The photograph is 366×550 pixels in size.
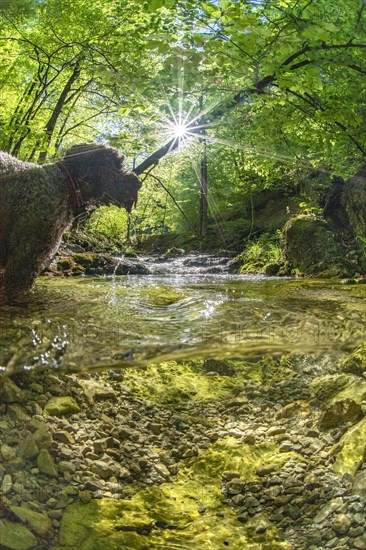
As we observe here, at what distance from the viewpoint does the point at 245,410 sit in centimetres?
616

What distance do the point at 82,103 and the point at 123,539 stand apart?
1554cm

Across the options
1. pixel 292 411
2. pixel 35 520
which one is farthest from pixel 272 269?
pixel 35 520

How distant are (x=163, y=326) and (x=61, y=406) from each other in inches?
83.4

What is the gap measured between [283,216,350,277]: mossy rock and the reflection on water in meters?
4.57

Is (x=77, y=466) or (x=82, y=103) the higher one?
(x=82, y=103)

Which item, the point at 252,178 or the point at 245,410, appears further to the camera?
the point at 252,178

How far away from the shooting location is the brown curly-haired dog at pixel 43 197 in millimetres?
4391

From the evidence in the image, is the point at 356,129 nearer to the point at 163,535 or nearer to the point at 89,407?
the point at 89,407

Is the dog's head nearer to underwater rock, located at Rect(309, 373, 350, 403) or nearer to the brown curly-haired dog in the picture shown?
the brown curly-haired dog

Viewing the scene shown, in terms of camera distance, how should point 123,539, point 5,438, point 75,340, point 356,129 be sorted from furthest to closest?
point 356,129, point 5,438, point 123,539, point 75,340

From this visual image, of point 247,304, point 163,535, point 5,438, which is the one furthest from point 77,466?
point 247,304

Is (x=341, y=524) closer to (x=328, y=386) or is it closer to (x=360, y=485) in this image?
(x=360, y=485)

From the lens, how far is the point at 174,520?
4160 millimetres

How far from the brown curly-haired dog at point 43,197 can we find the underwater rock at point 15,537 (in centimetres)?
224
